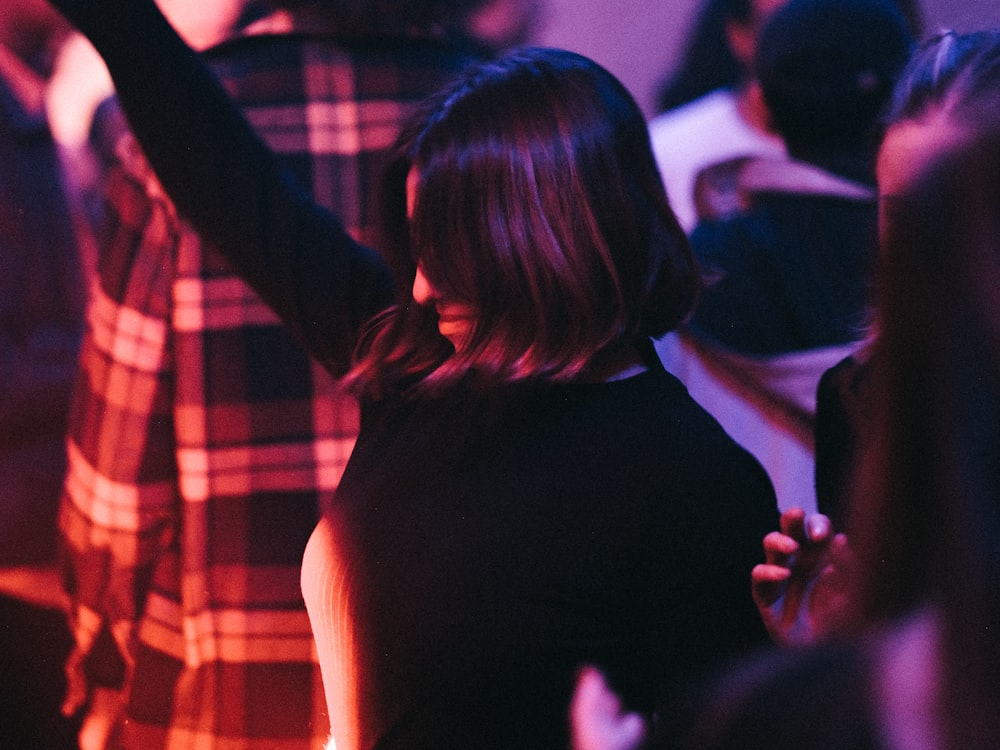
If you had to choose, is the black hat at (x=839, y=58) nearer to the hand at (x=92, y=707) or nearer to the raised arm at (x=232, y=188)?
the raised arm at (x=232, y=188)

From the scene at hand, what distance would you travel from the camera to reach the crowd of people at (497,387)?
421 mm

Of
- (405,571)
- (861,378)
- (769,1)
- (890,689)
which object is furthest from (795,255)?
(890,689)

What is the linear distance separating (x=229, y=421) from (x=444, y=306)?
0.39 metres

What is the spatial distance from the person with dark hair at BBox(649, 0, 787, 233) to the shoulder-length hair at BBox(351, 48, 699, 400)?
0.41 m

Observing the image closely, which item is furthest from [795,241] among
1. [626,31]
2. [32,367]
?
[32,367]

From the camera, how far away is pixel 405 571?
2.55ft

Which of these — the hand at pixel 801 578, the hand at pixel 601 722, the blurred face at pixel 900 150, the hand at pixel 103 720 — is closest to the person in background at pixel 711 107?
the blurred face at pixel 900 150

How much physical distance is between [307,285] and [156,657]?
0.54 meters

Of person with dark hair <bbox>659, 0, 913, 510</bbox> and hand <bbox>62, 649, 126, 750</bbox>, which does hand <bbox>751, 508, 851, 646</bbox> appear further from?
hand <bbox>62, 649, 126, 750</bbox>

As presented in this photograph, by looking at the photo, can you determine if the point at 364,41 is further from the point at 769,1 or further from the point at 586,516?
the point at 586,516

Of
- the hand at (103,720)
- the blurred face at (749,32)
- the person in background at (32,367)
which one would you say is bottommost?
the hand at (103,720)

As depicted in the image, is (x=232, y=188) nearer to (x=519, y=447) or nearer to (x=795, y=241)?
(x=519, y=447)

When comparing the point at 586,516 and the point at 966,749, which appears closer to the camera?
the point at 966,749

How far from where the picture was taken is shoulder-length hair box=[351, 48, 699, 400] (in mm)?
768
